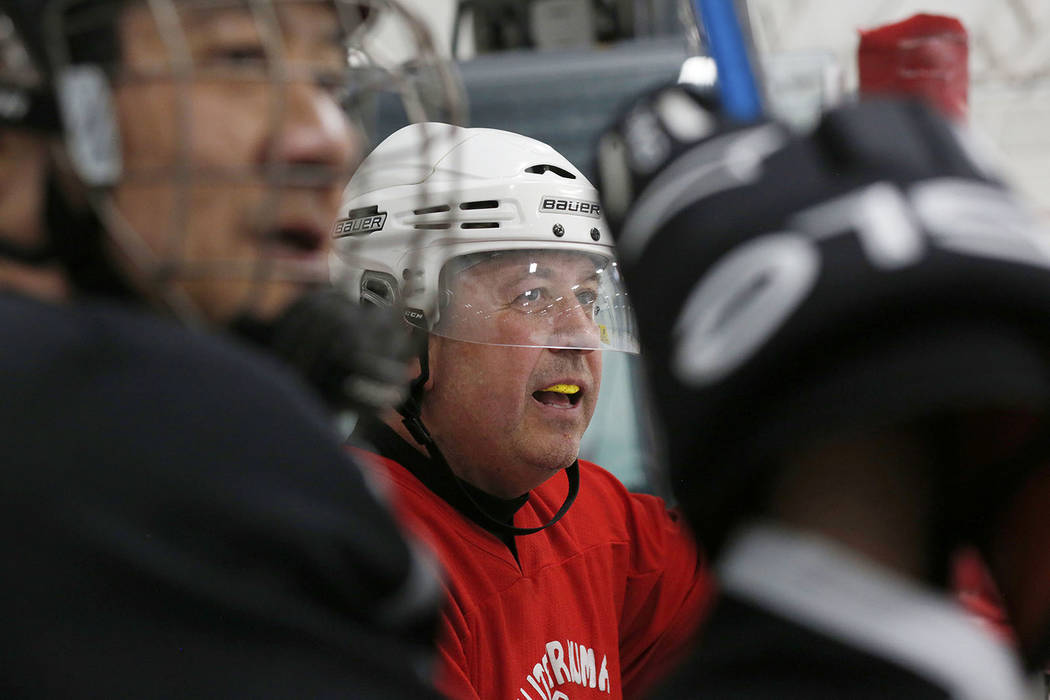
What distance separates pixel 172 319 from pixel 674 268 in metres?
0.32

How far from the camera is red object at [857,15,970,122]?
1.30 metres

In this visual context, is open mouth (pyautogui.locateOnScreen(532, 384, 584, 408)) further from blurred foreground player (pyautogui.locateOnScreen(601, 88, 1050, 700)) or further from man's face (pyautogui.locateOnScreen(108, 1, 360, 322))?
blurred foreground player (pyautogui.locateOnScreen(601, 88, 1050, 700))

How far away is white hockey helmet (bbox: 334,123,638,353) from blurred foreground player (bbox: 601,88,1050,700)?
109cm

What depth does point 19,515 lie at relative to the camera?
0.53 meters

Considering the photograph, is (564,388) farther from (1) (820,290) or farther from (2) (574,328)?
(1) (820,290)

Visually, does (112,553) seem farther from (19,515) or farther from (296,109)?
(296,109)

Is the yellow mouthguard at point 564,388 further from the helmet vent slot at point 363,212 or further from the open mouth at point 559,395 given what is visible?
the helmet vent slot at point 363,212

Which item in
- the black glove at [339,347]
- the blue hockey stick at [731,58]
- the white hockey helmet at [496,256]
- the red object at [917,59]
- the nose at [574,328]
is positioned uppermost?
the blue hockey stick at [731,58]

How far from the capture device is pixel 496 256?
1.75 meters

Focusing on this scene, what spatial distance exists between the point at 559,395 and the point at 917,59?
30.5 inches

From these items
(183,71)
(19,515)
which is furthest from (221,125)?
(19,515)

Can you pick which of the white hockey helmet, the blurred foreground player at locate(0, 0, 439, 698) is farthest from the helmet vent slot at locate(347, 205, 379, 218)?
the blurred foreground player at locate(0, 0, 439, 698)

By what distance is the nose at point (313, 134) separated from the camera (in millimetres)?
720

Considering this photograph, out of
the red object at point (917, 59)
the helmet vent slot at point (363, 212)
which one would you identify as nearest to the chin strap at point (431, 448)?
the helmet vent slot at point (363, 212)
